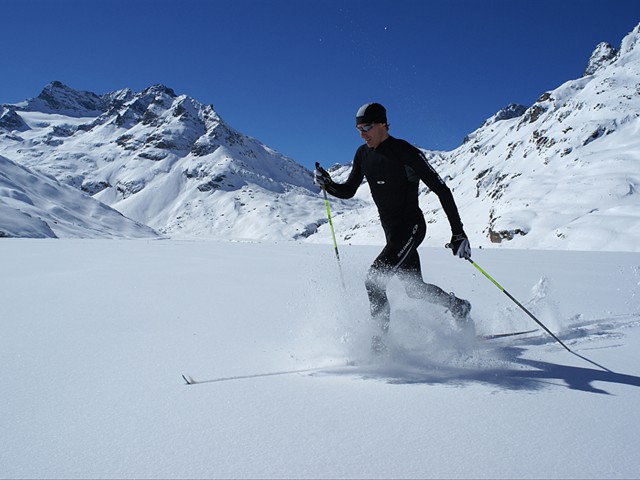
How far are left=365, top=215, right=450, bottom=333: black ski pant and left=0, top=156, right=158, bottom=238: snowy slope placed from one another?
242 ft

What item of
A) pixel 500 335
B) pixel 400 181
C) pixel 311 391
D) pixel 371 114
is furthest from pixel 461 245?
pixel 311 391

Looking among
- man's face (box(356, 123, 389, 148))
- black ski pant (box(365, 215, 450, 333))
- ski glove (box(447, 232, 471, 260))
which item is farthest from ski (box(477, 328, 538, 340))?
man's face (box(356, 123, 389, 148))

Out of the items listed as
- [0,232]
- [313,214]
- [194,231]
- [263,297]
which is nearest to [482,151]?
[313,214]

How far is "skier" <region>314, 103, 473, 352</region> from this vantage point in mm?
3736

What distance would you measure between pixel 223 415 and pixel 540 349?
9.40 ft

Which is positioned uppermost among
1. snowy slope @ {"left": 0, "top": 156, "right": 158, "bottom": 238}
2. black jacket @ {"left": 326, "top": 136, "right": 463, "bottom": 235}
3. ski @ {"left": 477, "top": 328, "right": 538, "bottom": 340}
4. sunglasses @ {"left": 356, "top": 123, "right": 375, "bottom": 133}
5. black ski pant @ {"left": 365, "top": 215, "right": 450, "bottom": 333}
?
snowy slope @ {"left": 0, "top": 156, "right": 158, "bottom": 238}

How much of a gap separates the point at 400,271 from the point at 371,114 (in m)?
1.48

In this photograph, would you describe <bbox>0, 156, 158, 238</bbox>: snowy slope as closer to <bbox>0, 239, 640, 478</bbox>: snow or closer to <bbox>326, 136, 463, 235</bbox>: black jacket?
<bbox>0, 239, 640, 478</bbox>: snow

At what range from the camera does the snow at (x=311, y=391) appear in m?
1.73

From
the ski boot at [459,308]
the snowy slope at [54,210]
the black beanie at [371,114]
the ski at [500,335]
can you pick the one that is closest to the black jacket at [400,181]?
the black beanie at [371,114]

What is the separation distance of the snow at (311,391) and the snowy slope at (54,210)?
7261 cm

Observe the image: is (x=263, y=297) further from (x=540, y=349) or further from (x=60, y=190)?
(x=60, y=190)

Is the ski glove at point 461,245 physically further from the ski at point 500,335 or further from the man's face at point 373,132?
the man's face at point 373,132

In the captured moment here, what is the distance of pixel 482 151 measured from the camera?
456 ft
